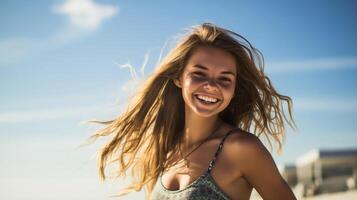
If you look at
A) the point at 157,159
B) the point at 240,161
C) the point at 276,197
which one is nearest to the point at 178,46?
the point at 157,159

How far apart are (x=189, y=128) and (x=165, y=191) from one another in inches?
23.9

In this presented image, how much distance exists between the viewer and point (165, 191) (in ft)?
11.6

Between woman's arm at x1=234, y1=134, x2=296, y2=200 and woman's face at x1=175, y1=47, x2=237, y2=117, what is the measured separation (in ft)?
1.44

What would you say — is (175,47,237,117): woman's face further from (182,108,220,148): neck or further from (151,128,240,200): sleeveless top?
(151,128,240,200): sleeveless top

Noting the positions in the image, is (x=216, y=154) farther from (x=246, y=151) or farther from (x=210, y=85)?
(x=210, y=85)

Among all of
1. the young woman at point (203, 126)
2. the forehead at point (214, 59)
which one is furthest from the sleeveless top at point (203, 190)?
the forehead at point (214, 59)

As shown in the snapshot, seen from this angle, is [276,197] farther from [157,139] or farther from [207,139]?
[157,139]

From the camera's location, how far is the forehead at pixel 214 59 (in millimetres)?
3615

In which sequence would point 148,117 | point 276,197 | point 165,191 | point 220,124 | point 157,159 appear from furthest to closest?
point 148,117
point 157,159
point 220,124
point 165,191
point 276,197

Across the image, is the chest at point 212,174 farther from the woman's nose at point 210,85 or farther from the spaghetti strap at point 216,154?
the woman's nose at point 210,85

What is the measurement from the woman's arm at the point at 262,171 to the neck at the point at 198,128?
58cm

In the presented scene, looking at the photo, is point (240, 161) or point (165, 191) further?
point (165, 191)

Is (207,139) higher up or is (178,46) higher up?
(178,46)

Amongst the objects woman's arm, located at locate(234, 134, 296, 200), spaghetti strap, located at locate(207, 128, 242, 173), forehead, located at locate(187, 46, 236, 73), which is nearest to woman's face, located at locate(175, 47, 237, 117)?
forehead, located at locate(187, 46, 236, 73)
